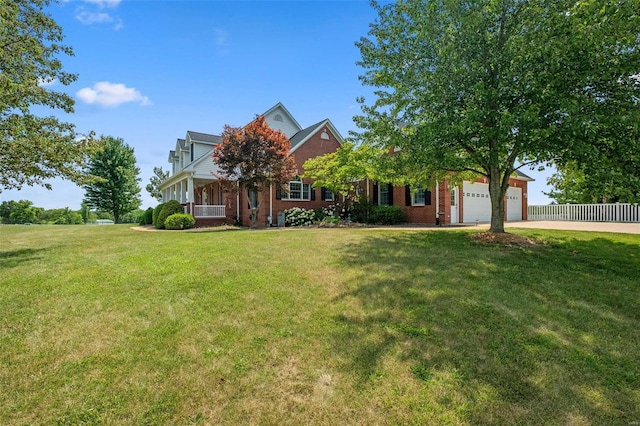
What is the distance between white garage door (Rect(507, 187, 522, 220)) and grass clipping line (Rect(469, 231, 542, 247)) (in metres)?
14.0

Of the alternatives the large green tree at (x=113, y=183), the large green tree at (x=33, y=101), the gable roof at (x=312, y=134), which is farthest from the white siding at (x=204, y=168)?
the large green tree at (x=113, y=183)

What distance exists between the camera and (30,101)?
30.3 ft

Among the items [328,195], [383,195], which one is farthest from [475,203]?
[328,195]

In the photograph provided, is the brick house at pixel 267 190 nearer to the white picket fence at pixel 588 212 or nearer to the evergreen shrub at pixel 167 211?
the evergreen shrub at pixel 167 211

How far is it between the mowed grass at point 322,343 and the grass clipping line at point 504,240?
1921mm

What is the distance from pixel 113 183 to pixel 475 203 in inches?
1442

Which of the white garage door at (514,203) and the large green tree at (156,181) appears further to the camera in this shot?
the large green tree at (156,181)

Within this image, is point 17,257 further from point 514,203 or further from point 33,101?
point 514,203

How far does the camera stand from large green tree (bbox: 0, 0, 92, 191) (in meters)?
8.66

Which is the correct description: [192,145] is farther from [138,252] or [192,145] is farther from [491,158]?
[491,158]

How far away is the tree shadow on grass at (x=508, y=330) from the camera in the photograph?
296 centimetres

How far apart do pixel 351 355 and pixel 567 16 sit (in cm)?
862

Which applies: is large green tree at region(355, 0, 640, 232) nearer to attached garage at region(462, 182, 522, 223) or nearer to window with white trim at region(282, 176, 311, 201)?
attached garage at region(462, 182, 522, 223)

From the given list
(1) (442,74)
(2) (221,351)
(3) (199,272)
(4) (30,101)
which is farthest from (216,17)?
(2) (221,351)
